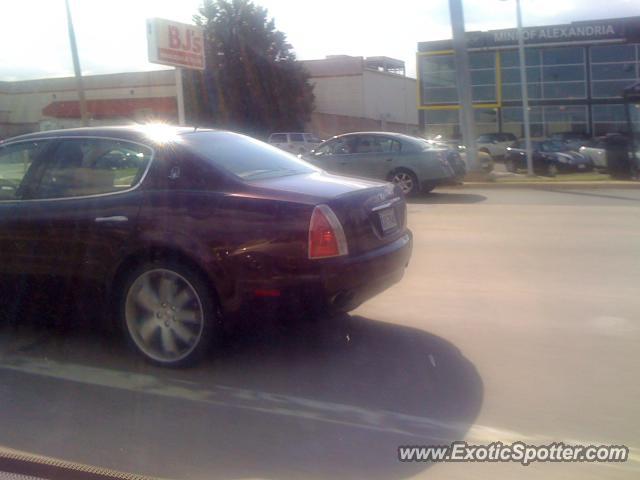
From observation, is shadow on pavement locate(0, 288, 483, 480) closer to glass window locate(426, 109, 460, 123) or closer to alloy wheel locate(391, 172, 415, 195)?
alloy wheel locate(391, 172, 415, 195)

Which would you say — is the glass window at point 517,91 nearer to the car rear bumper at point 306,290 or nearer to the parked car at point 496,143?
the parked car at point 496,143

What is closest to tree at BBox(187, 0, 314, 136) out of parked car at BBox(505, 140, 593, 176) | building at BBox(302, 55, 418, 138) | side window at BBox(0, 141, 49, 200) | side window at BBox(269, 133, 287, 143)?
side window at BBox(269, 133, 287, 143)

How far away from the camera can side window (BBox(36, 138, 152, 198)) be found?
19.7 ft

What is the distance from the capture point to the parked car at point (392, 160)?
16.3 metres

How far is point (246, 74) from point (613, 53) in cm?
2045

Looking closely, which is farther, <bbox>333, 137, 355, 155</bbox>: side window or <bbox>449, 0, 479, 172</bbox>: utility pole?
<bbox>449, 0, 479, 172</bbox>: utility pole

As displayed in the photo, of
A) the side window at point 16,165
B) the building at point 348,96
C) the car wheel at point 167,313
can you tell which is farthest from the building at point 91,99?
the car wheel at point 167,313

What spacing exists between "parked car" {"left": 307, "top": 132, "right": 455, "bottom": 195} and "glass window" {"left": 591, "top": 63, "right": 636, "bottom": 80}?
110 feet

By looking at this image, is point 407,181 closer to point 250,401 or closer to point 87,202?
point 87,202

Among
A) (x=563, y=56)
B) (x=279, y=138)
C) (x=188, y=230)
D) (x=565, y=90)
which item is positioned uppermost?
(x=563, y=56)

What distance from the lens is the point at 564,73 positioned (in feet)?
156

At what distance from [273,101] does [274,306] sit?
44283 mm

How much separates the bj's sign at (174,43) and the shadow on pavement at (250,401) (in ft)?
62.3

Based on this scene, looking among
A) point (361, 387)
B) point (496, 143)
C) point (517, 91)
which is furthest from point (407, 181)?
point (517, 91)
